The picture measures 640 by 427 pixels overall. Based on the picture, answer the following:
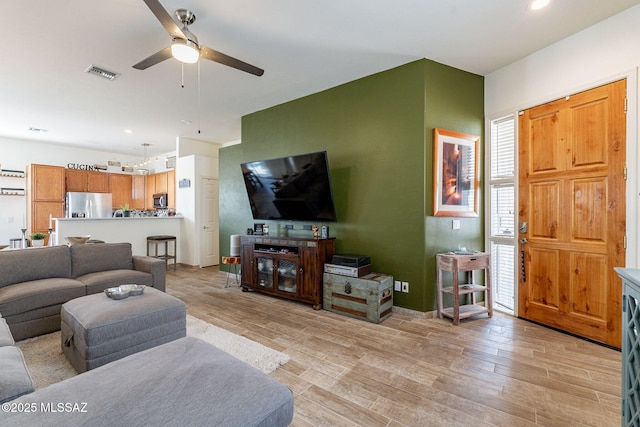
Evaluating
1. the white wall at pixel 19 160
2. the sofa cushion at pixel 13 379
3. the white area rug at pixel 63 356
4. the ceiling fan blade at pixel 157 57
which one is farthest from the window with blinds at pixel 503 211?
the white wall at pixel 19 160

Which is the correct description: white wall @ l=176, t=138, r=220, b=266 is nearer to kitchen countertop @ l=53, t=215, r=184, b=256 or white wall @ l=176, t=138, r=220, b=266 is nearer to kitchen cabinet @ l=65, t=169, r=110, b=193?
kitchen countertop @ l=53, t=215, r=184, b=256

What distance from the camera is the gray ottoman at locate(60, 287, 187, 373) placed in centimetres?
194

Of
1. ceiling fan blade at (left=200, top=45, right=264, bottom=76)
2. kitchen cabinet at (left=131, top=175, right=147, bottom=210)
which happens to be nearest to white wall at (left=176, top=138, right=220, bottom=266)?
kitchen cabinet at (left=131, top=175, right=147, bottom=210)

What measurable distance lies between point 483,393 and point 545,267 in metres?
1.89

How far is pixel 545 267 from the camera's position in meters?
3.04

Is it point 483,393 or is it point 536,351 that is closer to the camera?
point 483,393

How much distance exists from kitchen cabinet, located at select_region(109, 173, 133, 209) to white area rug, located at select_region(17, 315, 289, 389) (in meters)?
6.21

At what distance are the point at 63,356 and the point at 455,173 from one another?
14.0 feet

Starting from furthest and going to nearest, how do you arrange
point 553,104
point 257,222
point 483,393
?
point 257,222 < point 553,104 < point 483,393

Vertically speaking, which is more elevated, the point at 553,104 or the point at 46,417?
the point at 553,104

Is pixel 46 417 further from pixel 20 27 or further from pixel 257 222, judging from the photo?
pixel 257 222

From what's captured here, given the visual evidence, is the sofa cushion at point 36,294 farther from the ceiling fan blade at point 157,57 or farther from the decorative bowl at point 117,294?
the ceiling fan blade at point 157,57

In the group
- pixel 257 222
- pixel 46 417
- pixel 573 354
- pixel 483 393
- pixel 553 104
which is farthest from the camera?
pixel 257 222

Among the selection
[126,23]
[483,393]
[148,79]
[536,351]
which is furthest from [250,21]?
[536,351]
